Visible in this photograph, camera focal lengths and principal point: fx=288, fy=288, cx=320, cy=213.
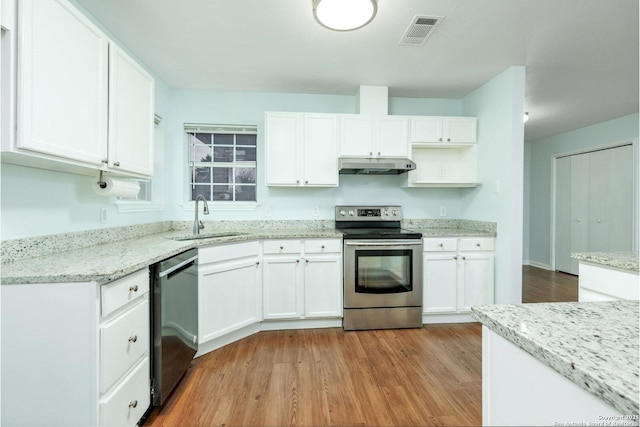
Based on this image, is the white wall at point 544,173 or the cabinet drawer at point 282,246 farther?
the white wall at point 544,173

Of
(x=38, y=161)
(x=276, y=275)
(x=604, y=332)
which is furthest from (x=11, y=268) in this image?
(x=604, y=332)

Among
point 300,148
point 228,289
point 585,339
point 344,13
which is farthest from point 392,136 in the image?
point 585,339

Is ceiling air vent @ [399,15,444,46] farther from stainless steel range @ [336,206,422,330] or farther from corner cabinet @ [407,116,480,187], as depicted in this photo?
stainless steel range @ [336,206,422,330]

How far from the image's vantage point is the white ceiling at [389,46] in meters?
1.91

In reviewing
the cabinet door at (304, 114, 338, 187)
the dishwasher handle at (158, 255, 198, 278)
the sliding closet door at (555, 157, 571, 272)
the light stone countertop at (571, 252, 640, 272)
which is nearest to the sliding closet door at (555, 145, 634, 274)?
the sliding closet door at (555, 157, 571, 272)

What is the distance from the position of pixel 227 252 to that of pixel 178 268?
1.96 feet

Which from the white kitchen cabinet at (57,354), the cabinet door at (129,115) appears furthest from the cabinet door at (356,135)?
the white kitchen cabinet at (57,354)

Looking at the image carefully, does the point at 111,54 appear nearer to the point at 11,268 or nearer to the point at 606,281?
the point at 11,268

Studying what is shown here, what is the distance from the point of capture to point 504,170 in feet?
8.93

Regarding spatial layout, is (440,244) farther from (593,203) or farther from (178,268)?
(593,203)

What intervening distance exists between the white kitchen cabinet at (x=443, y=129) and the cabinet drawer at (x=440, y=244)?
106cm

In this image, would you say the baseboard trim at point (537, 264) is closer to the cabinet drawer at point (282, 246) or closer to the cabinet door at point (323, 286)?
the cabinet door at point (323, 286)

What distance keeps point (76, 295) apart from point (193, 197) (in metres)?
2.21

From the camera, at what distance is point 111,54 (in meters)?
1.65
